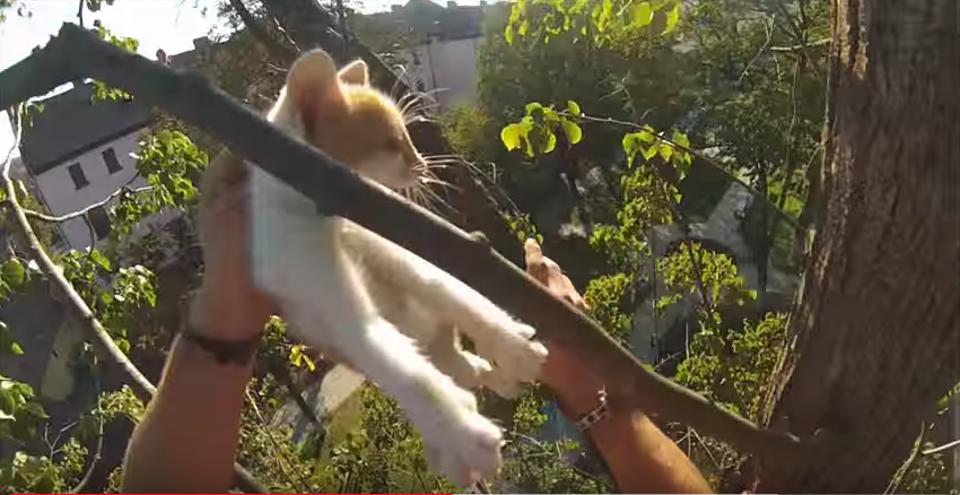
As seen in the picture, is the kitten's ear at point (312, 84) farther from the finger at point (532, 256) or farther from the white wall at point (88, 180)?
the white wall at point (88, 180)

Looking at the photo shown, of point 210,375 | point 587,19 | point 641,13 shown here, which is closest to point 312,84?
point 210,375

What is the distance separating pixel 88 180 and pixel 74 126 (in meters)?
0.14

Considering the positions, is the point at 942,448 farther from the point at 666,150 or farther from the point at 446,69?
the point at 446,69

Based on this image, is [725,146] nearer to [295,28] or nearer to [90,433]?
[295,28]

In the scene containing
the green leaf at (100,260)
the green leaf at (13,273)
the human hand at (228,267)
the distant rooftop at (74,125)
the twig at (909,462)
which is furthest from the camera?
the green leaf at (100,260)

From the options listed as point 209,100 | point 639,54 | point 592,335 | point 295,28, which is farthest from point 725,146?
point 209,100

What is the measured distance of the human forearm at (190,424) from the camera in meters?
0.58

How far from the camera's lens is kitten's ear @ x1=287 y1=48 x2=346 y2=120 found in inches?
22.2

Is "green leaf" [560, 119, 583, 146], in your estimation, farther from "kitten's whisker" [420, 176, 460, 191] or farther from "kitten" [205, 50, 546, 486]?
"kitten" [205, 50, 546, 486]

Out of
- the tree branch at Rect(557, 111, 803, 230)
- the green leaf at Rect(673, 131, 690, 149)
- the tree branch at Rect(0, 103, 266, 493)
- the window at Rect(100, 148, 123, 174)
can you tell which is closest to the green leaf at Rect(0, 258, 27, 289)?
the tree branch at Rect(0, 103, 266, 493)

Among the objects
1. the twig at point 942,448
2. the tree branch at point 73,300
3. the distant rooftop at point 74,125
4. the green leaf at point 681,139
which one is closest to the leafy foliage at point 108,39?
the distant rooftop at point 74,125

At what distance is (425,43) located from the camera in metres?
0.82

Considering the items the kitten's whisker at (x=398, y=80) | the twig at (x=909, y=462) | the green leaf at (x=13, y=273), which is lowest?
the twig at (x=909, y=462)

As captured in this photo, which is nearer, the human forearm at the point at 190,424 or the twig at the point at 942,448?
the human forearm at the point at 190,424
